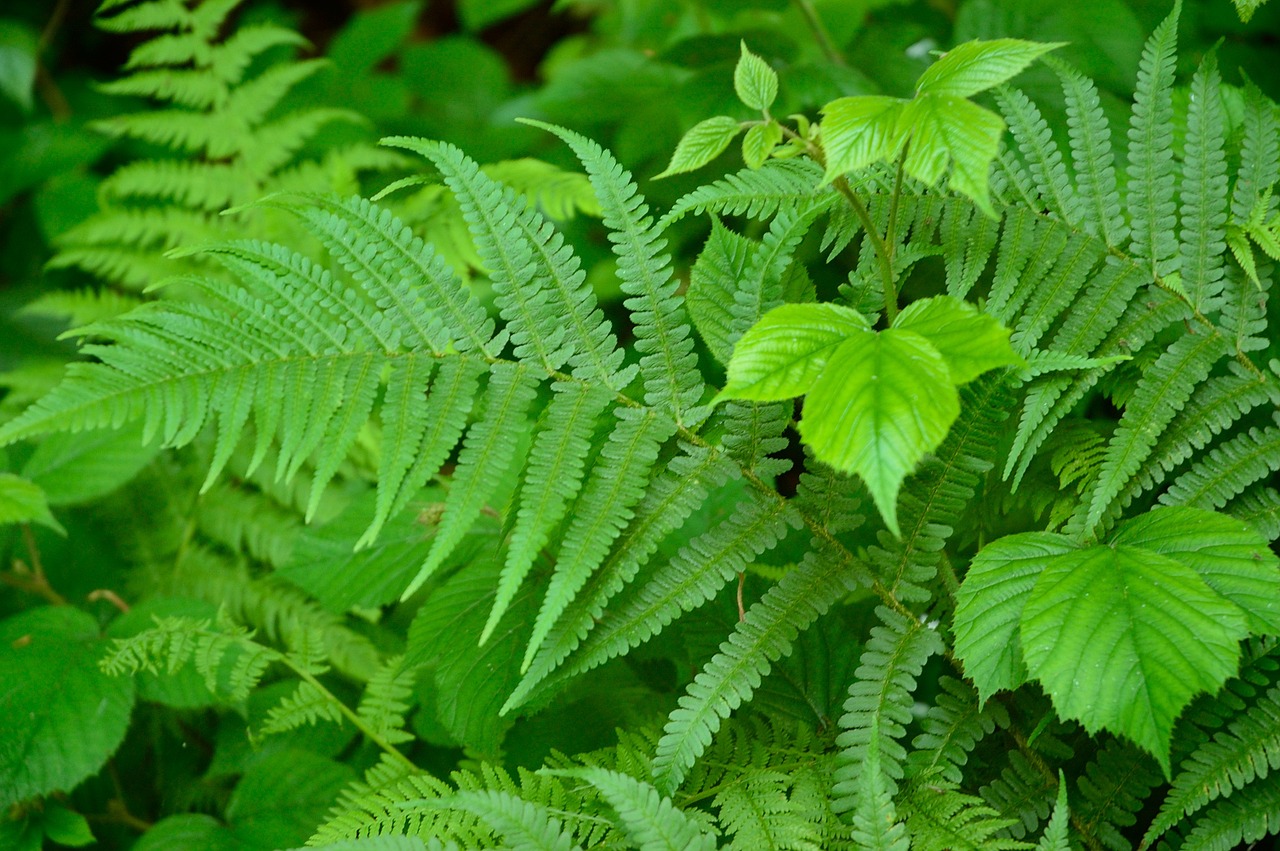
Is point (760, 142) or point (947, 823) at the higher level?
point (760, 142)

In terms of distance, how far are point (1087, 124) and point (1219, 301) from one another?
0.34 meters

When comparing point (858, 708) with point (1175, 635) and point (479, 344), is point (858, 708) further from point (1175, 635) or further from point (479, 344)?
point (479, 344)

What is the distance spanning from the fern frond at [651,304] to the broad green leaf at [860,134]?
32cm

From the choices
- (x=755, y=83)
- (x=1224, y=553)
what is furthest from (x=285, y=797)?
(x=1224, y=553)

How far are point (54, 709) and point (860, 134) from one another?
66.6 inches

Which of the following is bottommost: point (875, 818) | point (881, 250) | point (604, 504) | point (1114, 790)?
point (1114, 790)

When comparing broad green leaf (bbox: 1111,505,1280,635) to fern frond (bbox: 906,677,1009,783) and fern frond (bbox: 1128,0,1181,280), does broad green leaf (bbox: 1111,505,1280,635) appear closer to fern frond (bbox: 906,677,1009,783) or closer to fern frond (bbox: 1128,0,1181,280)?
fern frond (bbox: 906,677,1009,783)

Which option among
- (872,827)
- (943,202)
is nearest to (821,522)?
(872,827)

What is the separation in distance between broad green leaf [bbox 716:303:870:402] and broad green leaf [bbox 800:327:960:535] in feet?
0.08

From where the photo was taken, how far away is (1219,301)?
146 centimetres

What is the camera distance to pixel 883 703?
4.28ft

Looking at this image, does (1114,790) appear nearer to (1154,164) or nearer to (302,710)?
(1154,164)

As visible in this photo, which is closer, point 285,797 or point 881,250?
point 881,250

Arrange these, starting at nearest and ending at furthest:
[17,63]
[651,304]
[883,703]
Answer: [883,703], [651,304], [17,63]
